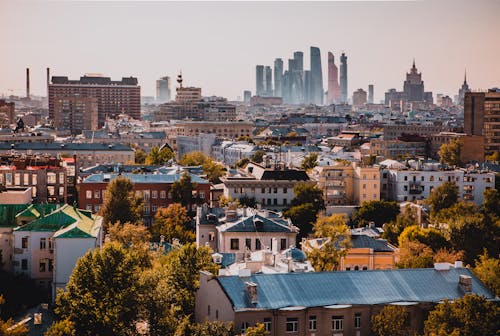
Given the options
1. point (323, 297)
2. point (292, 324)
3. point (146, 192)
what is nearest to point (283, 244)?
point (323, 297)

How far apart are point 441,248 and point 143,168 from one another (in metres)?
33.1

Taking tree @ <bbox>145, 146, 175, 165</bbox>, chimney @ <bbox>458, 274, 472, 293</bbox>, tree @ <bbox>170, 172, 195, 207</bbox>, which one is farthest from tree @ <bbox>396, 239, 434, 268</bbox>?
tree @ <bbox>145, 146, 175, 165</bbox>

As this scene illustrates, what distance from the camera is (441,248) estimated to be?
47312mm

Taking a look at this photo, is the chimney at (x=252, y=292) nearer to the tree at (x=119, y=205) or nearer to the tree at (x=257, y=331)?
the tree at (x=257, y=331)

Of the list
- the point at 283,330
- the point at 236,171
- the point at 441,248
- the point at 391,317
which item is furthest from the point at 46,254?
the point at 236,171

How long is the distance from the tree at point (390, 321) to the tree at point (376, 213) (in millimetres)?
29970

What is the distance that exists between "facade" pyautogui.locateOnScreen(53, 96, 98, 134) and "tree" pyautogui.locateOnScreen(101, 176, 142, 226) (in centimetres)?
10847

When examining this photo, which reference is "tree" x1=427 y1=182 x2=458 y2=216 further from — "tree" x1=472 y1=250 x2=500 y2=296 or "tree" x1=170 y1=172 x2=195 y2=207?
"tree" x1=472 y1=250 x2=500 y2=296

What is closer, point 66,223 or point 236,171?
point 66,223

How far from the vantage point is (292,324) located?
28.7 m

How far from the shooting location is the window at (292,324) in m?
28.6

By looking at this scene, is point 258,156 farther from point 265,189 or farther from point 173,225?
point 173,225

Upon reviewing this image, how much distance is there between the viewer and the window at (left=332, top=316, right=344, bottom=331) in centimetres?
2900

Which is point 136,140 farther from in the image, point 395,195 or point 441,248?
point 441,248
